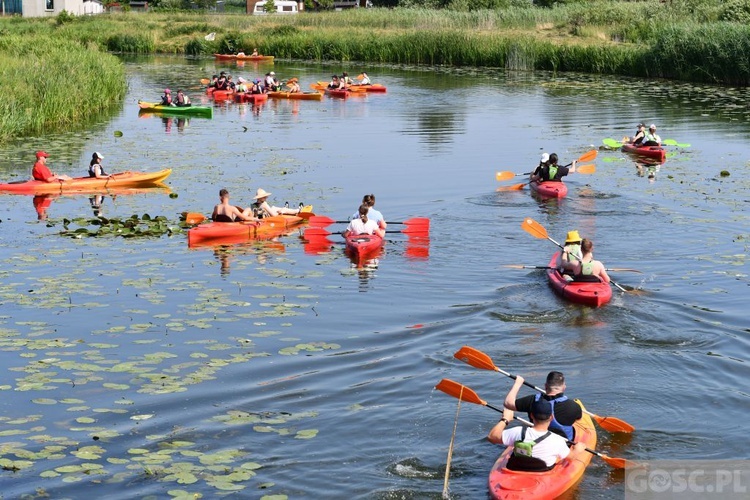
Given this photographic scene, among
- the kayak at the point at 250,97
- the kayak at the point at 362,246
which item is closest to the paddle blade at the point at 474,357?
the kayak at the point at 362,246

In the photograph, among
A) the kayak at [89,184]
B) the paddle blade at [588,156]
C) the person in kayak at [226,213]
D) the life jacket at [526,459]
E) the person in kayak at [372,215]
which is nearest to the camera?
the life jacket at [526,459]

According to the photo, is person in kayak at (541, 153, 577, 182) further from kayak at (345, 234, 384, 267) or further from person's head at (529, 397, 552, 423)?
person's head at (529, 397, 552, 423)

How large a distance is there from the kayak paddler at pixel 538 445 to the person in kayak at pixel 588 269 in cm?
608

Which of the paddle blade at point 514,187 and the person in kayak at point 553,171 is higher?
the person in kayak at point 553,171

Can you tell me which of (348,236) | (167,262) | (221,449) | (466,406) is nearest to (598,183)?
(348,236)

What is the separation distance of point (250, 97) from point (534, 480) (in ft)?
123

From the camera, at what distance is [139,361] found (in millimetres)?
13375

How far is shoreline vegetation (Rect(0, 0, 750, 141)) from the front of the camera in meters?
36.7

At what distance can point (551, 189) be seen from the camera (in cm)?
2388

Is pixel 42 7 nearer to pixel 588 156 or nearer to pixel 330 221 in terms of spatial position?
pixel 588 156

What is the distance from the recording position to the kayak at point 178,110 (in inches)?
1548

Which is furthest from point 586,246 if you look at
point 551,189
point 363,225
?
point 551,189

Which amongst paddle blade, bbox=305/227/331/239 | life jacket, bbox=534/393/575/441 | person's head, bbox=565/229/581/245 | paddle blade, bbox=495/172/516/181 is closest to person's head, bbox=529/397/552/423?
life jacket, bbox=534/393/575/441

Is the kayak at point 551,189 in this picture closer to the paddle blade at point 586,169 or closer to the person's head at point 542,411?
the paddle blade at point 586,169
